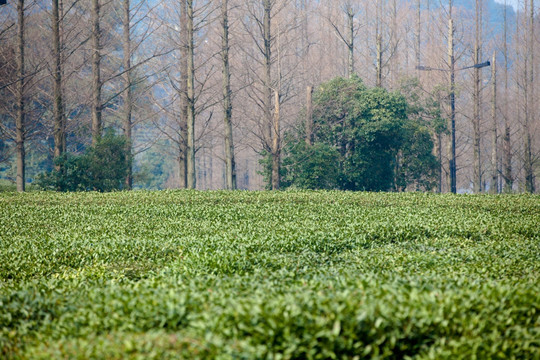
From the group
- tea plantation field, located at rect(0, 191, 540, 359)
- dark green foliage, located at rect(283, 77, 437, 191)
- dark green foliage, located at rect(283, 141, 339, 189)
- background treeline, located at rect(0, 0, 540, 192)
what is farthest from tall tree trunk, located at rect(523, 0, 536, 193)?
tea plantation field, located at rect(0, 191, 540, 359)

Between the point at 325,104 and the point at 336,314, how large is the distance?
2050cm

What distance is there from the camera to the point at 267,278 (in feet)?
16.8

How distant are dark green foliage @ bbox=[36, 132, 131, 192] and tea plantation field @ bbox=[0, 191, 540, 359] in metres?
3.93

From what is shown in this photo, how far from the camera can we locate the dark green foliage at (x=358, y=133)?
880 inches

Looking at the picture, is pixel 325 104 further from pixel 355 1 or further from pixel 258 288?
pixel 258 288

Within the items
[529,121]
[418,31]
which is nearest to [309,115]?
[529,121]

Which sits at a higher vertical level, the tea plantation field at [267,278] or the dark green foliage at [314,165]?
the dark green foliage at [314,165]

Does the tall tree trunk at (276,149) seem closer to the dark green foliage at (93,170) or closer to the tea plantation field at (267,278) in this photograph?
the dark green foliage at (93,170)

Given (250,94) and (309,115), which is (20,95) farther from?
(250,94)

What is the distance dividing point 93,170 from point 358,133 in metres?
11.3

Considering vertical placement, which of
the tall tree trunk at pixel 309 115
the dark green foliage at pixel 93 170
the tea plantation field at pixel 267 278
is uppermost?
the tall tree trunk at pixel 309 115

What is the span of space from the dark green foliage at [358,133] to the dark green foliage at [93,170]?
23.7 feet

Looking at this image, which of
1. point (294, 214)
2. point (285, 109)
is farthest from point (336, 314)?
point (285, 109)

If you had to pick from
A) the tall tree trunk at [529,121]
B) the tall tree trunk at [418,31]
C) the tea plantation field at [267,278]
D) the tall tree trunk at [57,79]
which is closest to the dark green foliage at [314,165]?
the tea plantation field at [267,278]
